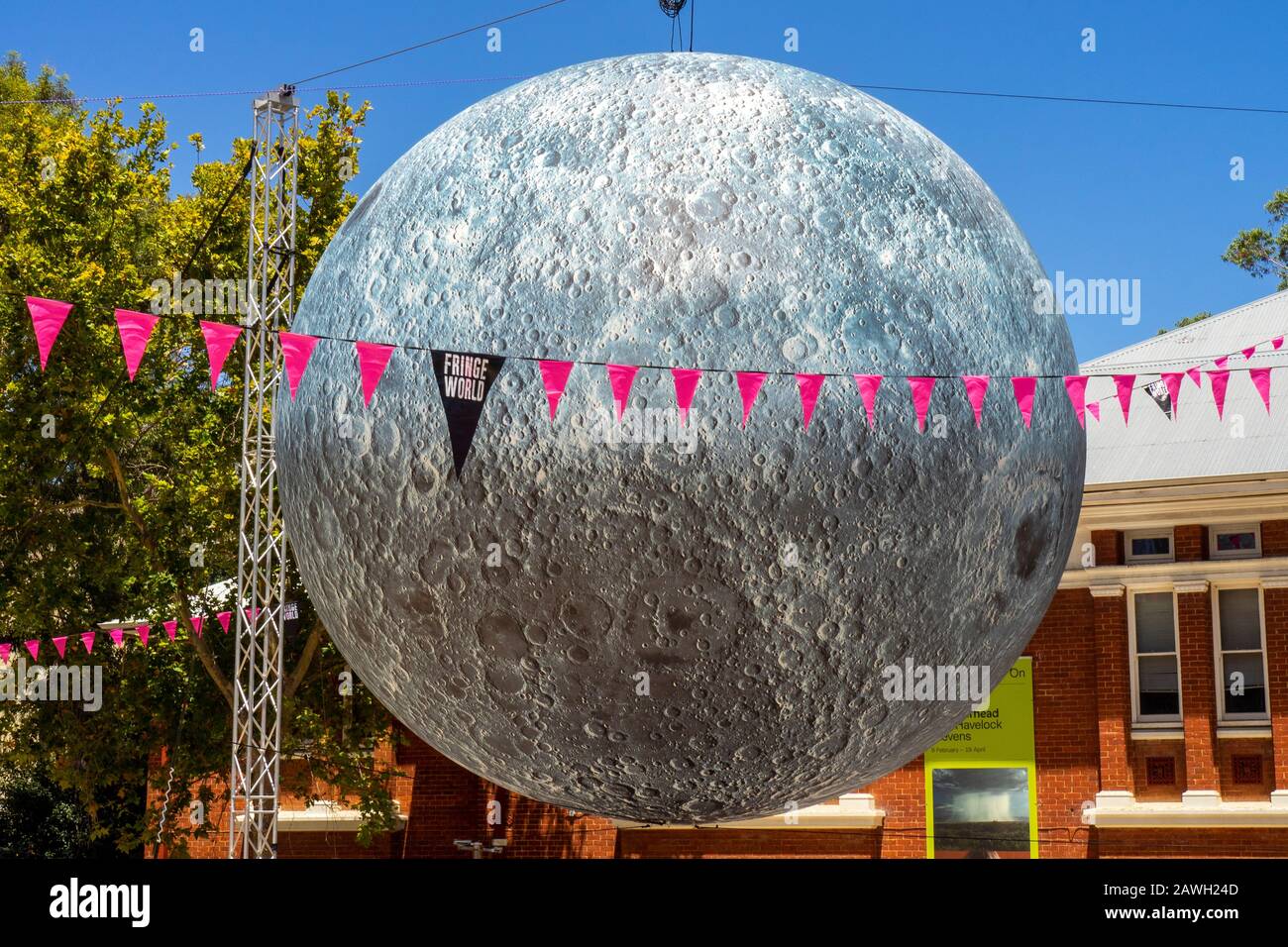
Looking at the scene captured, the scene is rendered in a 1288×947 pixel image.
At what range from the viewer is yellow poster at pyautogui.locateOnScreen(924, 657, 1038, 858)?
73.6 ft

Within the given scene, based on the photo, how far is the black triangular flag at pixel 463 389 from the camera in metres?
4.70

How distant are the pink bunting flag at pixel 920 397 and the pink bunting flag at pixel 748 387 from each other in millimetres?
474

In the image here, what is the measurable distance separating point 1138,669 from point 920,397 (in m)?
18.8

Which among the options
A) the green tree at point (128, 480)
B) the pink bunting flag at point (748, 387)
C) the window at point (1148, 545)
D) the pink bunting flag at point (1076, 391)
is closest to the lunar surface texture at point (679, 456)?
the pink bunting flag at point (748, 387)

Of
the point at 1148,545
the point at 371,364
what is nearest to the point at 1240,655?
Result: the point at 1148,545

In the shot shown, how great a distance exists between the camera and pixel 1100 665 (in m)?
22.2

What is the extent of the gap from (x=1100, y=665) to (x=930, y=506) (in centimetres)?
1845

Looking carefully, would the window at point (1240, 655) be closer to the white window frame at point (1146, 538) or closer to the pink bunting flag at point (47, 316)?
the white window frame at point (1146, 538)

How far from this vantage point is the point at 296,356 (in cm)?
544

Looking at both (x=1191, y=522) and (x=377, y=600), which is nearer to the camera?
(x=377, y=600)

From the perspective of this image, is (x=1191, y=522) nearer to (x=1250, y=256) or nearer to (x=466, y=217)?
(x=1250, y=256)

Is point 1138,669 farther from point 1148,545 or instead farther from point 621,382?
point 621,382
